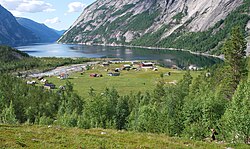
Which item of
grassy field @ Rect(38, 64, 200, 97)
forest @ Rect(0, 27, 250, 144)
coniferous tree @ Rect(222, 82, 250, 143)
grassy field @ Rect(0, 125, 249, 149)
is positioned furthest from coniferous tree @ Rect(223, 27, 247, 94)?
grassy field @ Rect(38, 64, 200, 97)

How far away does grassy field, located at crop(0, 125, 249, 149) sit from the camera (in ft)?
85.9

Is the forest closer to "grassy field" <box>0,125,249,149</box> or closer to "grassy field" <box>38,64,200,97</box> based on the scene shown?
"grassy field" <box>0,125,249,149</box>

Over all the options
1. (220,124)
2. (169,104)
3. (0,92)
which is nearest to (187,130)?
(220,124)

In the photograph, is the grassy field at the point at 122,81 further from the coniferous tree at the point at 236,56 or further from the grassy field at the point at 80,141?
the grassy field at the point at 80,141

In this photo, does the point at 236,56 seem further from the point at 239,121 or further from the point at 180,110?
the point at 239,121

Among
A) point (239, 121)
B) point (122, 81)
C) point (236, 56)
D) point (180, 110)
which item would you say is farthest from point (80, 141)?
point (122, 81)

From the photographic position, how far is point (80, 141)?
28094 mm

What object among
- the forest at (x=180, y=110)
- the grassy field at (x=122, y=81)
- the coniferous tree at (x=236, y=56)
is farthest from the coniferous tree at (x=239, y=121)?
the grassy field at (x=122, y=81)

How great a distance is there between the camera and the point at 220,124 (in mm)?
49125

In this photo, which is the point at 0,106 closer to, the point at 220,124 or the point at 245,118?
the point at 220,124

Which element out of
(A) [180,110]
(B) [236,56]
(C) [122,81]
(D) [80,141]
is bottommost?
(C) [122,81]

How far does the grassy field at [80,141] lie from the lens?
2619 centimetres

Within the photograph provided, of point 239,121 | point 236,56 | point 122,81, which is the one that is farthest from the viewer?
point 122,81

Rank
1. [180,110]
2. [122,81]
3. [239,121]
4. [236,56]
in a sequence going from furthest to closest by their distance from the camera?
[122,81]
[236,56]
[180,110]
[239,121]
